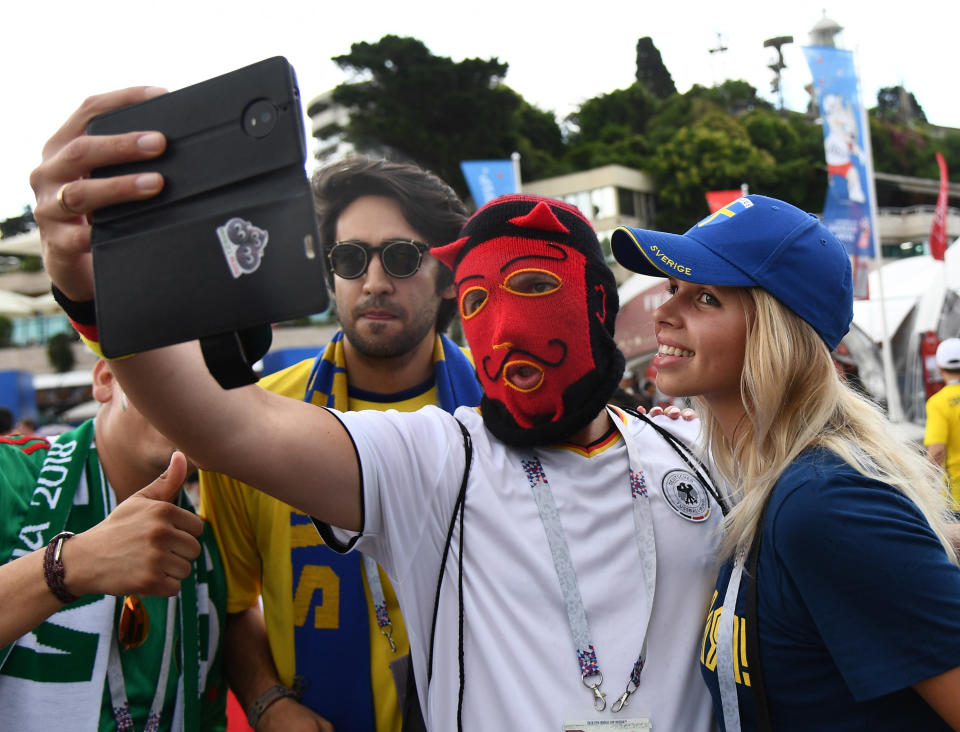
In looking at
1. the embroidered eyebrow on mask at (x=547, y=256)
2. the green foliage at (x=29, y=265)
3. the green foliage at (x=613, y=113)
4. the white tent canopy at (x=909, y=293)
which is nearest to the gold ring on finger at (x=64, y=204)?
the embroidered eyebrow on mask at (x=547, y=256)

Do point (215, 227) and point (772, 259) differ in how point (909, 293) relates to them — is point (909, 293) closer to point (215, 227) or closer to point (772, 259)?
point (772, 259)

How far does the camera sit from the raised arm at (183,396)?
1.13 metres

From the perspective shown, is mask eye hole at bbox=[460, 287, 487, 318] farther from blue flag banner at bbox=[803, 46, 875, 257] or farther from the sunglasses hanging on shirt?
blue flag banner at bbox=[803, 46, 875, 257]

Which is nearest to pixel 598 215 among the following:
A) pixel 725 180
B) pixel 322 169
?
pixel 725 180

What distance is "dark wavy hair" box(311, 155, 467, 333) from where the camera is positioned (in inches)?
106

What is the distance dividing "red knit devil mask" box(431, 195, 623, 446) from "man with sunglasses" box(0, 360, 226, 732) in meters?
0.74

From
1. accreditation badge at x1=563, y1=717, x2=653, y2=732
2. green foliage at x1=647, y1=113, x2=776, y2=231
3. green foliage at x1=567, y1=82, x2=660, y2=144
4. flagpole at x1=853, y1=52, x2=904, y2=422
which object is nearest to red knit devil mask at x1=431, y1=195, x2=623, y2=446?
accreditation badge at x1=563, y1=717, x2=653, y2=732

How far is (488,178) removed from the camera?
1272cm

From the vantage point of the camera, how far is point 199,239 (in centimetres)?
110

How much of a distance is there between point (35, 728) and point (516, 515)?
4.26ft

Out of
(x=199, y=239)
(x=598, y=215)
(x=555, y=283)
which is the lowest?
(x=598, y=215)

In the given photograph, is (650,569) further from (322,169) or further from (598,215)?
(598,215)

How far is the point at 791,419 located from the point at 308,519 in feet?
4.37

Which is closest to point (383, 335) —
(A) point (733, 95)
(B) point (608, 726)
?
(B) point (608, 726)
